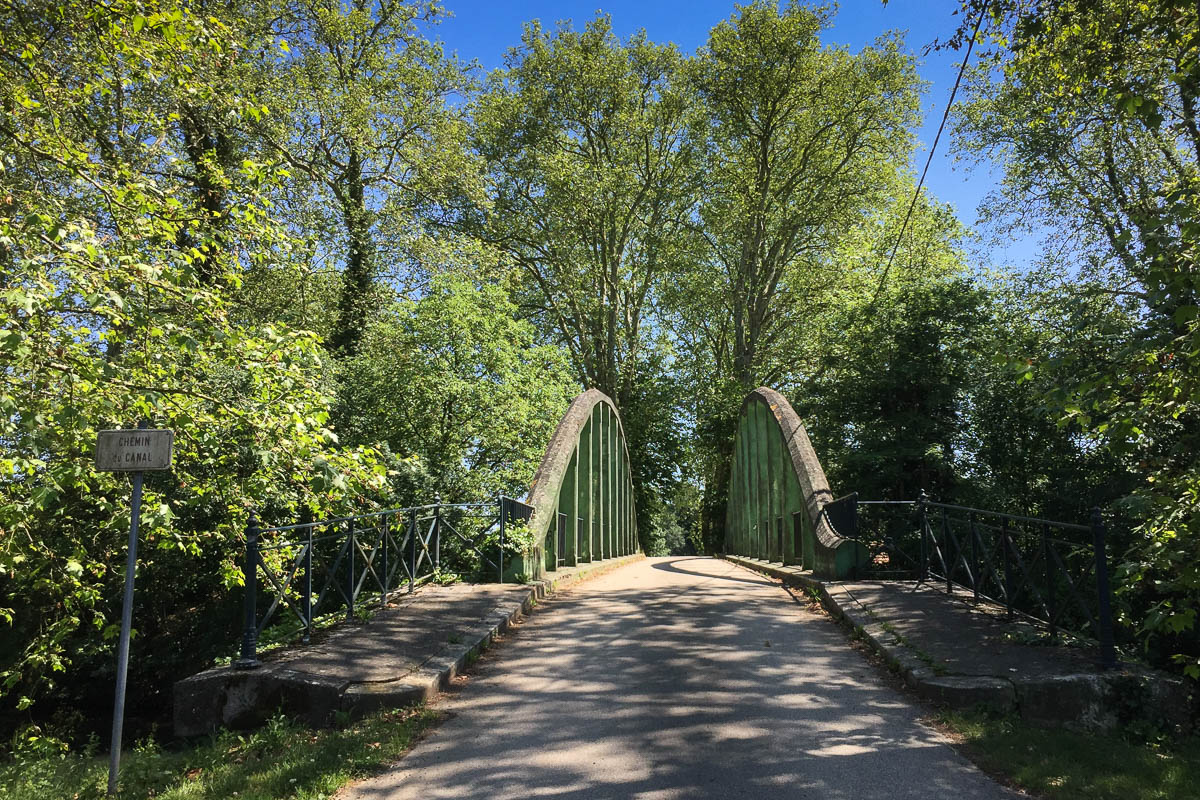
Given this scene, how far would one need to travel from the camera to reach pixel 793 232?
2798 centimetres

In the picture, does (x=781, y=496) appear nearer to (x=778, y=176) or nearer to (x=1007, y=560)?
(x=1007, y=560)

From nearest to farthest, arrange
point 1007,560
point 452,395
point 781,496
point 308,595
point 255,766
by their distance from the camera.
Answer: point 255,766, point 308,595, point 1007,560, point 452,395, point 781,496

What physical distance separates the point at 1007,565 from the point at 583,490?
10.1 m

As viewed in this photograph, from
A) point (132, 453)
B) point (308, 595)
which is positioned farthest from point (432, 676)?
point (132, 453)

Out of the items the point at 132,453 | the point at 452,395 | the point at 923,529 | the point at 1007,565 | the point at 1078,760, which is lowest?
the point at 1078,760

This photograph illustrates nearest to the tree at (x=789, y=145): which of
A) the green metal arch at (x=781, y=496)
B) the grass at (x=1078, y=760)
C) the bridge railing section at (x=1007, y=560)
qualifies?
the green metal arch at (x=781, y=496)

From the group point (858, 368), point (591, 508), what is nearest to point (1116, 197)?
point (858, 368)

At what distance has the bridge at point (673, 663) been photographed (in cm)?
411

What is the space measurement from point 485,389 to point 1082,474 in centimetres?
1060

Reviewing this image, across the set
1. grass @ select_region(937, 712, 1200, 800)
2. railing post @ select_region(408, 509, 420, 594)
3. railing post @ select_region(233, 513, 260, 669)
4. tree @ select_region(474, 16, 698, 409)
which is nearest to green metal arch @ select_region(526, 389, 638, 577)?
railing post @ select_region(408, 509, 420, 594)

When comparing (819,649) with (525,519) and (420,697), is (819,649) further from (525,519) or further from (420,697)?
(525,519)

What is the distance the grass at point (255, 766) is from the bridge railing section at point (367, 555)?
35.4 inches

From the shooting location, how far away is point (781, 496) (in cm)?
1523

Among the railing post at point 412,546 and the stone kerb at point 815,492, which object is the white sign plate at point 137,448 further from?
the stone kerb at point 815,492
